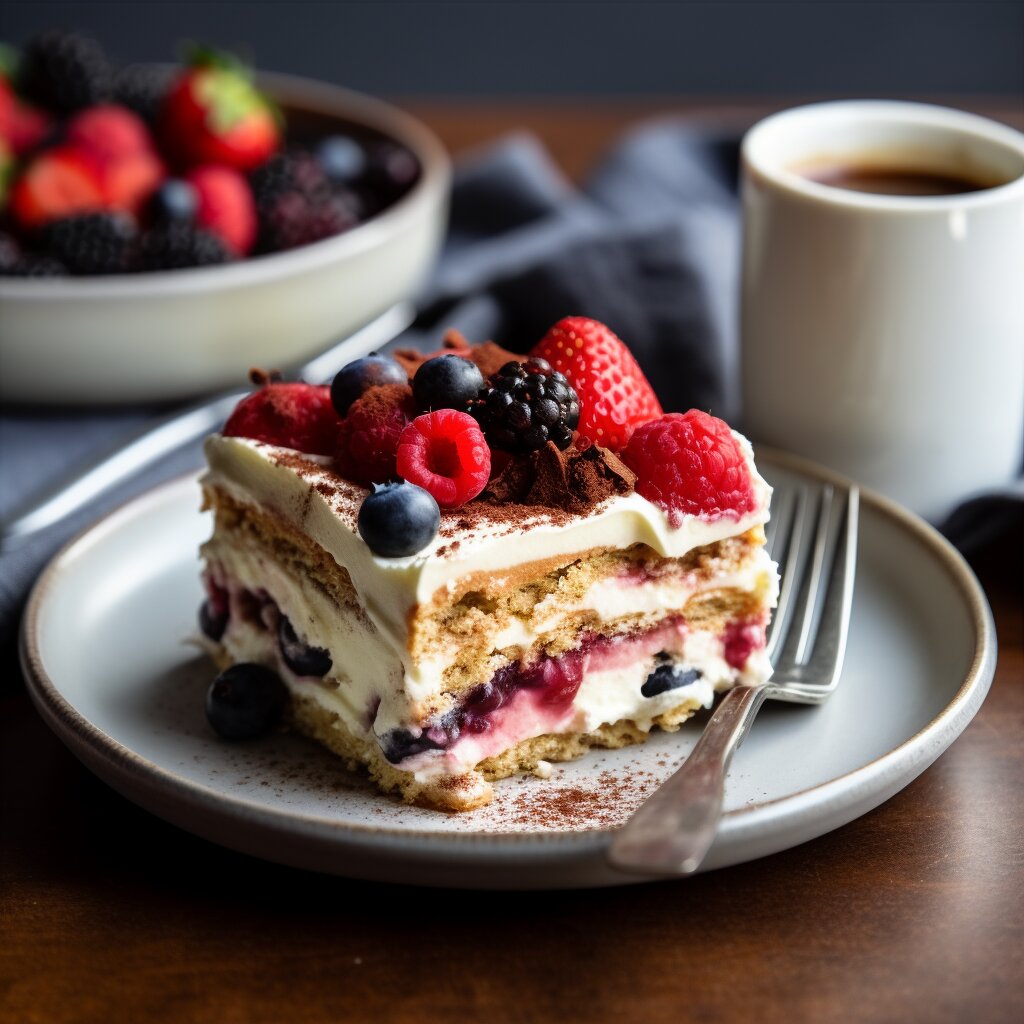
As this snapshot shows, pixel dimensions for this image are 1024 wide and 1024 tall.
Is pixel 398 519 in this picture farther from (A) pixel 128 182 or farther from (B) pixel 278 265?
(A) pixel 128 182

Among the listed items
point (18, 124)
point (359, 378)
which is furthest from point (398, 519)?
point (18, 124)

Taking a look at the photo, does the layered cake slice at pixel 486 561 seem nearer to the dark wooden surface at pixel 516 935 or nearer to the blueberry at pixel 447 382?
the blueberry at pixel 447 382

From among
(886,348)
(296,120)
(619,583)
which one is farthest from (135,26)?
(619,583)

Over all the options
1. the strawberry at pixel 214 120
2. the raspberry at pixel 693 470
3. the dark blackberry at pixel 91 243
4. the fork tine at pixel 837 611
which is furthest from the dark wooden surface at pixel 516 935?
the strawberry at pixel 214 120

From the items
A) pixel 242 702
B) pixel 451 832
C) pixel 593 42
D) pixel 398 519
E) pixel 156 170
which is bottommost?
pixel 593 42

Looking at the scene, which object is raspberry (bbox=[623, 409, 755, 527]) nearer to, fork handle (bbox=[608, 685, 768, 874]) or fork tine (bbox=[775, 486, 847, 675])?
fork tine (bbox=[775, 486, 847, 675])

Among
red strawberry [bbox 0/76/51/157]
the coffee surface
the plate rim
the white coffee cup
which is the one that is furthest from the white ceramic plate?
red strawberry [bbox 0/76/51/157]
